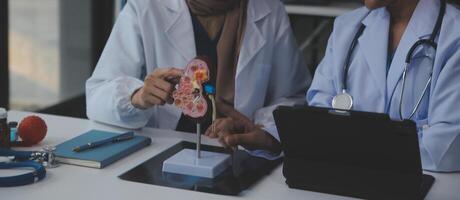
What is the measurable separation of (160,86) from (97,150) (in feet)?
0.75

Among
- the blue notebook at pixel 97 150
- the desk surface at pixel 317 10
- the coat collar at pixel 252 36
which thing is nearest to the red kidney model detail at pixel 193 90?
the blue notebook at pixel 97 150

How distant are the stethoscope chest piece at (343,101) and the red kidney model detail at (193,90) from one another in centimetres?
39

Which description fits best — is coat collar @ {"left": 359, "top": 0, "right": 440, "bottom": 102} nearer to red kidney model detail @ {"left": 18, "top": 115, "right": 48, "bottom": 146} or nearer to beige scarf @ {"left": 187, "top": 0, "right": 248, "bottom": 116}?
beige scarf @ {"left": 187, "top": 0, "right": 248, "bottom": 116}

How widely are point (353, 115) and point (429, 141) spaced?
1.24 feet

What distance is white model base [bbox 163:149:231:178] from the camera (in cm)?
149

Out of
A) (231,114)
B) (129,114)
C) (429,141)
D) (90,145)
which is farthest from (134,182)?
(429,141)

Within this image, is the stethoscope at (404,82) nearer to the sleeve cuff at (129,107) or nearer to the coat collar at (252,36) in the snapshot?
the coat collar at (252,36)

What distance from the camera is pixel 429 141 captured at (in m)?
1.61

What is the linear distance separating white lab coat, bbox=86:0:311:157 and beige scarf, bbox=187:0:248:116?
25mm

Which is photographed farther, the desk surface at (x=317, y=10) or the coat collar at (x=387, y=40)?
the desk surface at (x=317, y=10)

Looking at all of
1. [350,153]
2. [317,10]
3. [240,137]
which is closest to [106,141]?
[240,137]

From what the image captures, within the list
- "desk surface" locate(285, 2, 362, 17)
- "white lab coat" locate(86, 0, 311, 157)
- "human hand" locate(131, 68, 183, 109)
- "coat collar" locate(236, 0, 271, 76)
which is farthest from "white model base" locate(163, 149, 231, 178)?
"desk surface" locate(285, 2, 362, 17)

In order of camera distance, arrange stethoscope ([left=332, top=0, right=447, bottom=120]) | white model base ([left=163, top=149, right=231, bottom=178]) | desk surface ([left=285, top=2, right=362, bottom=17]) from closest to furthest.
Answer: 1. white model base ([left=163, top=149, right=231, bottom=178])
2. stethoscope ([left=332, top=0, right=447, bottom=120])
3. desk surface ([left=285, top=2, right=362, bottom=17])

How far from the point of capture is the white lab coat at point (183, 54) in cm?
202
